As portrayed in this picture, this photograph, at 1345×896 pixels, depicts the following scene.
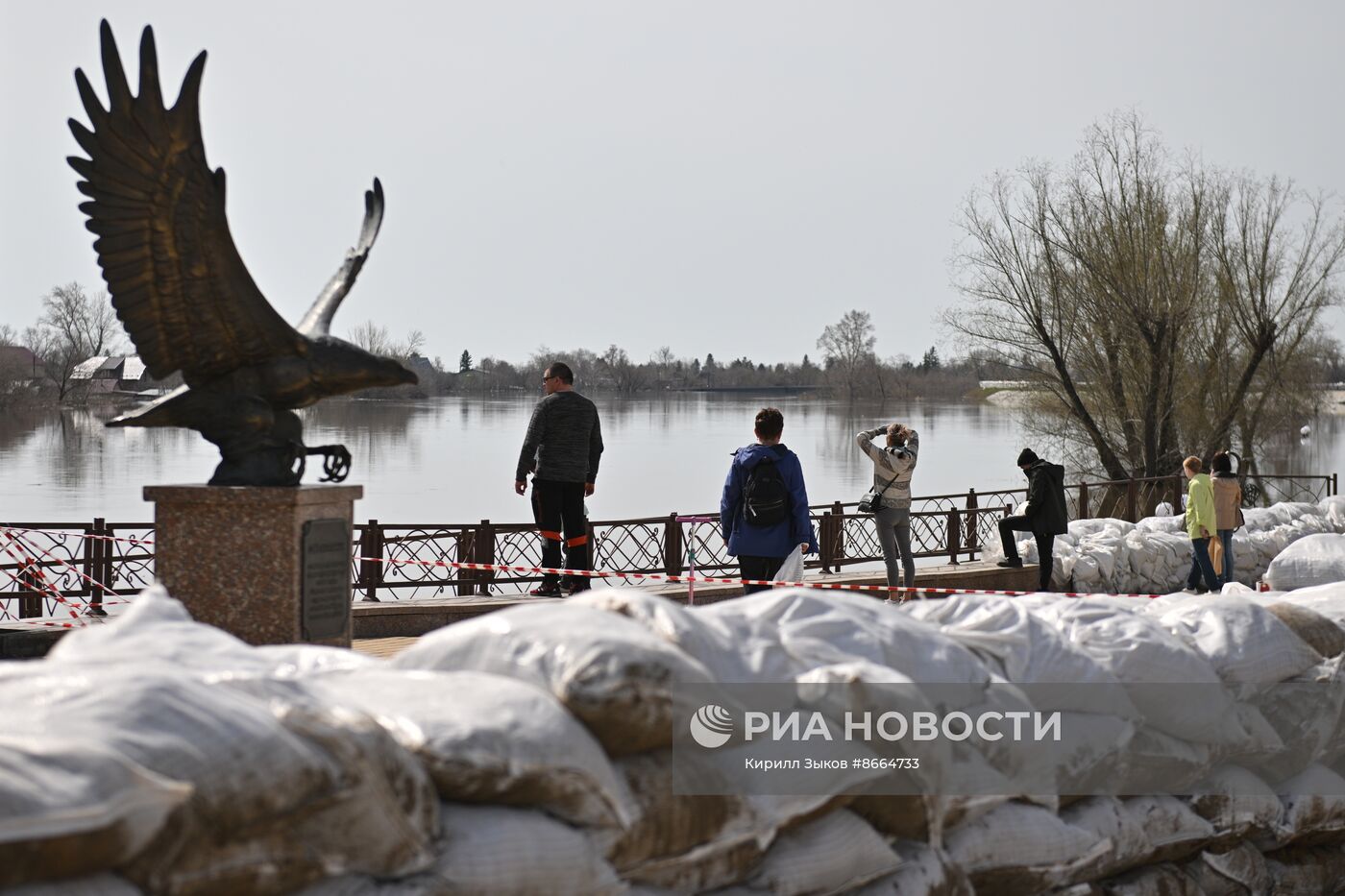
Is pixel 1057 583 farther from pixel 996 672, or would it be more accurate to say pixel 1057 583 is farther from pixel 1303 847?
pixel 996 672

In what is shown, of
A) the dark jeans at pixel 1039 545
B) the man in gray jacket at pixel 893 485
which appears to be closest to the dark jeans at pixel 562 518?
the man in gray jacket at pixel 893 485

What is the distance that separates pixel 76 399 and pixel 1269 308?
48.5 metres

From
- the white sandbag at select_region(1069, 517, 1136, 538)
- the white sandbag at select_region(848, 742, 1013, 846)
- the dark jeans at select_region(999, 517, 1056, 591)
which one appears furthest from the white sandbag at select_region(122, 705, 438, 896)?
the white sandbag at select_region(1069, 517, 1136, 538)

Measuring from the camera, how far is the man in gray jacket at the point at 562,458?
934 cm

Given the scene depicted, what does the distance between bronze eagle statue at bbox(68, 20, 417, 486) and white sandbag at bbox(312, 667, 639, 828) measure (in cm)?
381

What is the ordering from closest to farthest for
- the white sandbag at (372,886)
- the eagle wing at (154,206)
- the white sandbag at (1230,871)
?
1. the white sandbag at (372,886)
2. the white sandbag at (1230,871)
3. the eagle wing at (154,206)

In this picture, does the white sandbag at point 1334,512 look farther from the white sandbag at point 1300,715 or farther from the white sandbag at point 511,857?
the white sandbag at point 511,857

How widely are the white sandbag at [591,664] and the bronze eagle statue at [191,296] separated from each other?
362cm

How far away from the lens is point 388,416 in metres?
64.9

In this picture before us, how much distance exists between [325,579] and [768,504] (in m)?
2.73

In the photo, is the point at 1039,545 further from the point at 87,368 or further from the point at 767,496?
the point at 87,368

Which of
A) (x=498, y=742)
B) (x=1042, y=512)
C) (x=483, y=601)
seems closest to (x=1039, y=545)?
(x=1042, y=512)

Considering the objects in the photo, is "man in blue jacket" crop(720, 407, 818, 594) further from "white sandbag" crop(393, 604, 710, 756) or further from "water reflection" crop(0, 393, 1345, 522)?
"water reflection" crop(0, 393, 1345, 522)

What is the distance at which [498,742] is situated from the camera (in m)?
2.40
